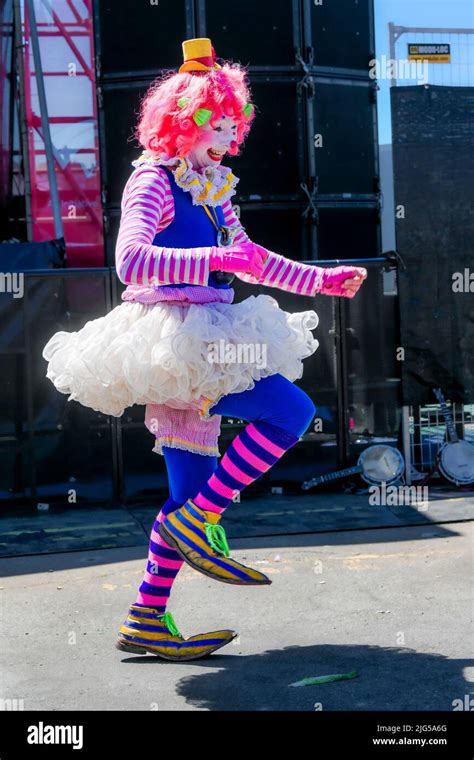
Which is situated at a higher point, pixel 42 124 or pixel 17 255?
pixel 42 124

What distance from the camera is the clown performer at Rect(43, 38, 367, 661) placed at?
350 cm

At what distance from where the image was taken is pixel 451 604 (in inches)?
171

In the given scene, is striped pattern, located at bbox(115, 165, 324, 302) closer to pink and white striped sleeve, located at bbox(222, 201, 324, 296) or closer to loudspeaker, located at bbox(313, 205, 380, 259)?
pink and white striped sleeve, located at bbox(222, 201, 324, 296)

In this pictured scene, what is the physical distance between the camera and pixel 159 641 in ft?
12.6

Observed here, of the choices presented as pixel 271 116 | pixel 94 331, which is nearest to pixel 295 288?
pixel 94 331

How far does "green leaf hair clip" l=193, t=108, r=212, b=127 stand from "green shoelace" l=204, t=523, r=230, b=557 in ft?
4.58

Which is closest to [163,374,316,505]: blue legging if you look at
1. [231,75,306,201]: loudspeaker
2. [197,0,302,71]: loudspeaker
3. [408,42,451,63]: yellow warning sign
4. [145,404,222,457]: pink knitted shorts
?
[145,404,222,457]: pink knitted shorts

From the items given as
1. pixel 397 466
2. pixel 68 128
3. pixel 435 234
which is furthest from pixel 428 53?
pixel 68 128

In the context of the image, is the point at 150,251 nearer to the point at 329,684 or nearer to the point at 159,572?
the point at 159,572

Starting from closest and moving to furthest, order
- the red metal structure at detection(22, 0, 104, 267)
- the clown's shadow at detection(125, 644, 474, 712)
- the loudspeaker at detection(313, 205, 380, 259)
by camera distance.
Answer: the clown's shadow at detection(125, 644, 474, 712), the loudspeaker at detection(313, 205, 380, 259), the red metal structure at detection(22, 0, 104, 267)

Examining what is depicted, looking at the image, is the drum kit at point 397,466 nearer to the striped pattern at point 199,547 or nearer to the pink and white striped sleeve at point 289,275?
the pink and white striped sleeve at point 289,275

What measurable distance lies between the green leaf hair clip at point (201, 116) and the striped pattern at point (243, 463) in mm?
1074
